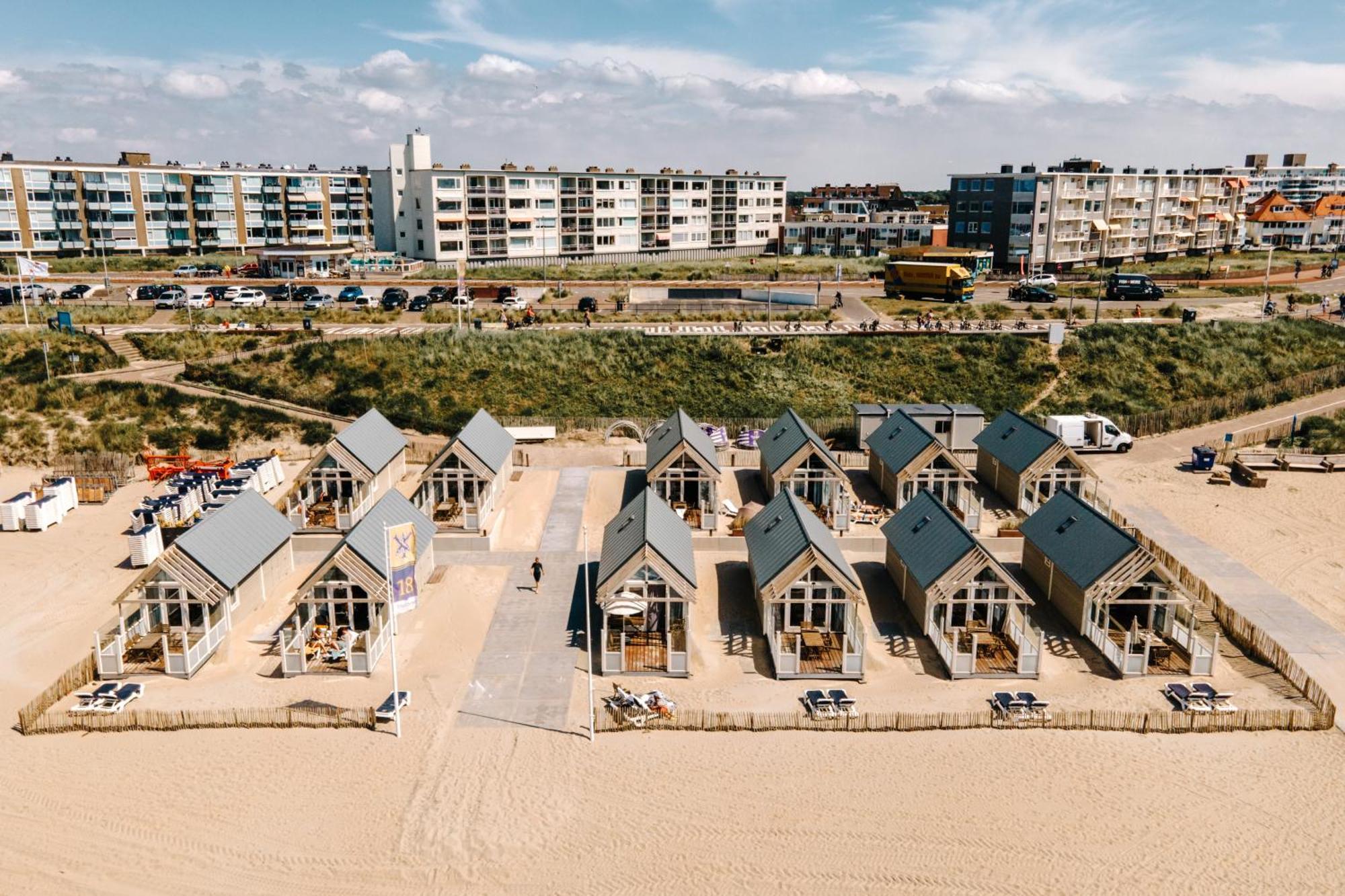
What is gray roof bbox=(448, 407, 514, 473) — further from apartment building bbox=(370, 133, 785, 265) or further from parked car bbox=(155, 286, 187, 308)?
apartment building bbox=(370, 133, 785, 265)

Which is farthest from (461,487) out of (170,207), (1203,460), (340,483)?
(170,207)

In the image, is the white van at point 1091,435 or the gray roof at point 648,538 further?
the white van at point 1091,435

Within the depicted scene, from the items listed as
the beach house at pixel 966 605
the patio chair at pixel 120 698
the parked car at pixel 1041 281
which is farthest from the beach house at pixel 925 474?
the parked car at pixel 1041 281

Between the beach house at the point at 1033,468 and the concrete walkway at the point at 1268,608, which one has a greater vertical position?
the beach house at the point at 1033,468

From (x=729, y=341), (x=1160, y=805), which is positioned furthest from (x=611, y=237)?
(x=1160, y=805)

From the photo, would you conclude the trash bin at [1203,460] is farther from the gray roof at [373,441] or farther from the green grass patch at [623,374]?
the gray roof at [373,441]

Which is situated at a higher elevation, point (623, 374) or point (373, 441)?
point (623, 374)

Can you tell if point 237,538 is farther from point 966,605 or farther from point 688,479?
point 966,605
